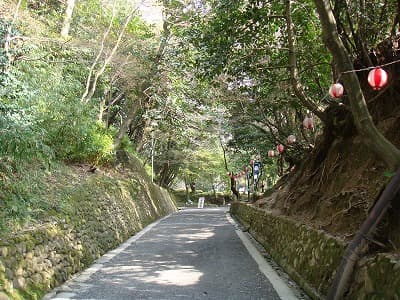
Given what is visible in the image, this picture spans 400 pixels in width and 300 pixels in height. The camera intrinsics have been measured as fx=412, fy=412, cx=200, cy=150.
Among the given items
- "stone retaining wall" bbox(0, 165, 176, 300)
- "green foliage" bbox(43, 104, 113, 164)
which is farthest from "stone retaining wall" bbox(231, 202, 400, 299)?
"green foliage" bbox(43, 104, 113, 164)

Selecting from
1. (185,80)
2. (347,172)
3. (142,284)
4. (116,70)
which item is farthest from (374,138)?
(185,80)

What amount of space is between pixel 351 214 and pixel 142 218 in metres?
10.1

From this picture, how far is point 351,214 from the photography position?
643 centimetres

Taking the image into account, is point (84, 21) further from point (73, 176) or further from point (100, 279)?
point (100, 279)

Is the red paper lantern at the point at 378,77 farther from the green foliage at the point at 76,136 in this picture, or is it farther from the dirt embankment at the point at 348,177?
the green foliage at the point at 76,136

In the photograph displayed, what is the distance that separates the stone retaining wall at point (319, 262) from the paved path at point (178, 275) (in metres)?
0.35

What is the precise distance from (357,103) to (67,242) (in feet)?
16.3

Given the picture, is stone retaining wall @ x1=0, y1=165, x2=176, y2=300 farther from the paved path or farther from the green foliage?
the green foliage

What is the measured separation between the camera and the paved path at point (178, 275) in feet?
18.5

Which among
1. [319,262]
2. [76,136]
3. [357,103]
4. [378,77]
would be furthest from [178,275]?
[76,136]

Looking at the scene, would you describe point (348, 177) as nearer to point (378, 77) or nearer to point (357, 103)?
point (378, 77)

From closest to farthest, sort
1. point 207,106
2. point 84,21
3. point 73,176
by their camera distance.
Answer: point 73,176
point 84,21
point 207,106

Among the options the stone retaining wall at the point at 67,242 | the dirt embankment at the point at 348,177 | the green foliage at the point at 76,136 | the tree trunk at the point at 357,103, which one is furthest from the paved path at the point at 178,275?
the green foliage at the point at 76,136

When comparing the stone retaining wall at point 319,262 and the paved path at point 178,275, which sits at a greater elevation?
the stone retaining wall at point 319,262
